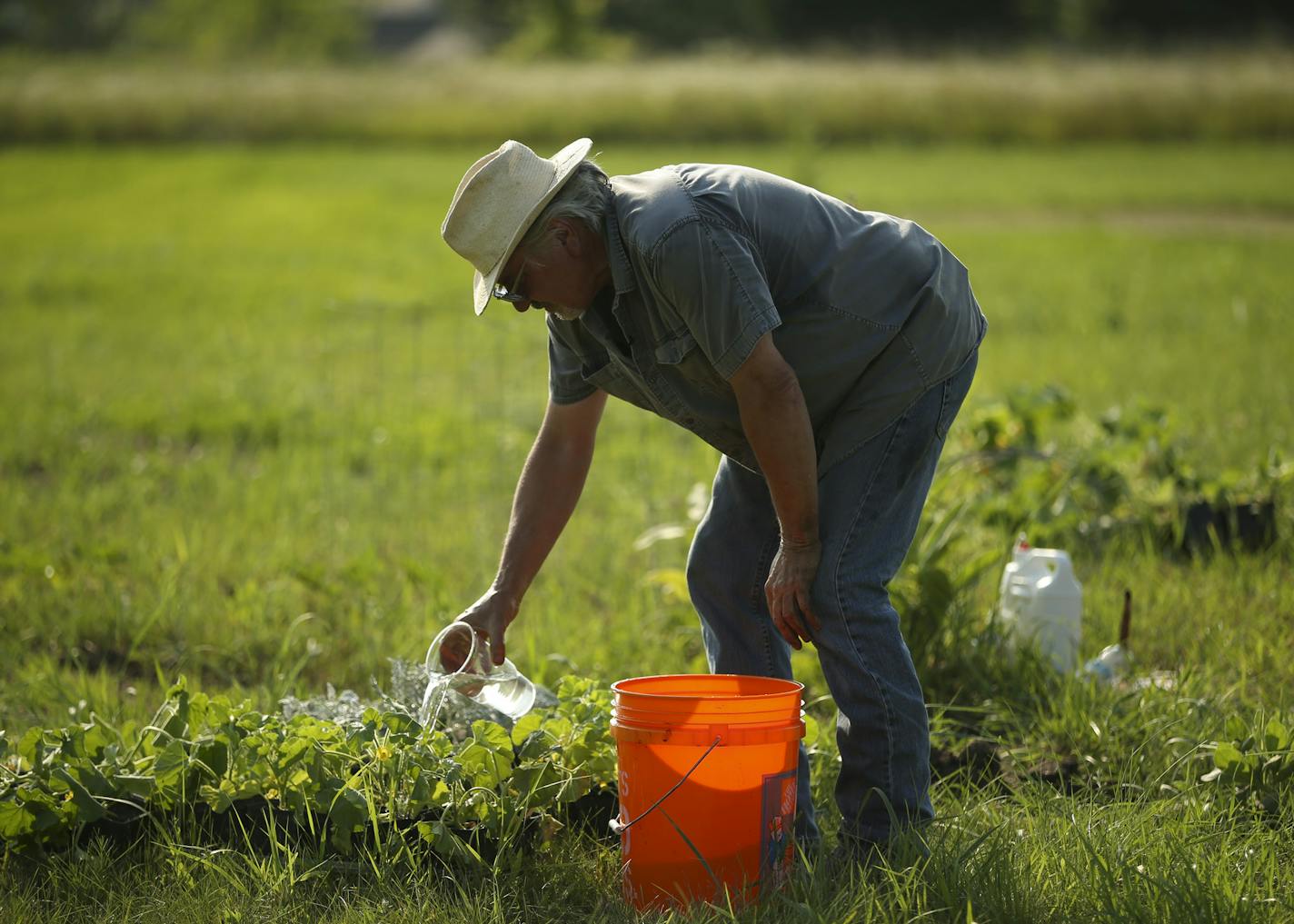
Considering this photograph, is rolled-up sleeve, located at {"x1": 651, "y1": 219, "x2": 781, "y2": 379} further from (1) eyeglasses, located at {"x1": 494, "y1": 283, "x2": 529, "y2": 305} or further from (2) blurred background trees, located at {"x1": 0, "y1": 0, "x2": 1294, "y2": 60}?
(2) blurred background trees, located at {"x1": 0, "y1": 0, "x2": 1294, "y2": 60}

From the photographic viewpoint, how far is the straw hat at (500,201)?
2.63 m

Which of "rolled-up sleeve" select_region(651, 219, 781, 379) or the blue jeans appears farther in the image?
the blue jeans

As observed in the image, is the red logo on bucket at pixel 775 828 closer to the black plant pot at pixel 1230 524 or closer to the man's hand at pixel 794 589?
the man's hand at pixel 794 589

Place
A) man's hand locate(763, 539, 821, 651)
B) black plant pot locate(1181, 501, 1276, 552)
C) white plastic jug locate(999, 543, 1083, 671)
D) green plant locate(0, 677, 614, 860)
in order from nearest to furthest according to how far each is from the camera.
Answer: man's hand locate(763, 539, 821, 651) → green plant locate(0, 677, 614, 860) → white plastic jug locate(999, 543, 1083, 671) → black plant pot locate(1181, 501, 1276, 552)

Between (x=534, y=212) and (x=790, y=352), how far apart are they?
61 cm

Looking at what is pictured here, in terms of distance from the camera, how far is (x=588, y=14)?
4088cm

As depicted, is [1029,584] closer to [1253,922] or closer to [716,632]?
[716,632]

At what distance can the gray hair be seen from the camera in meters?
2.65

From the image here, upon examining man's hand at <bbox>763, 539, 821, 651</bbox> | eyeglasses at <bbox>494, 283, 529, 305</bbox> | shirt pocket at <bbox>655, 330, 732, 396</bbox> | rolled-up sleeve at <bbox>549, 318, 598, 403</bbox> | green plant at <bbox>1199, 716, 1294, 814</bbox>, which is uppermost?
eyeglasses at <bbox>494, 283, 529, 305</bbox>

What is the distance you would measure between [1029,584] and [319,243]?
42.4 feet

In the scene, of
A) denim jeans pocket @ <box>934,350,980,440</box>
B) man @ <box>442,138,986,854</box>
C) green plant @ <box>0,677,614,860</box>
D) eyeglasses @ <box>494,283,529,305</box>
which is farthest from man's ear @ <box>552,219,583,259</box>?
green plant @ <box>0,677,614,860</box>

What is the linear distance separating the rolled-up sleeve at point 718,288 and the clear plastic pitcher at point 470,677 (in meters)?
1.00

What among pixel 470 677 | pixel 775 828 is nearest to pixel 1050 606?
pixel 775 828

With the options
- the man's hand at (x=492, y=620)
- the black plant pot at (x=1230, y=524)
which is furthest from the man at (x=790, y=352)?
the black plant pot at (x=1230, y=524)
